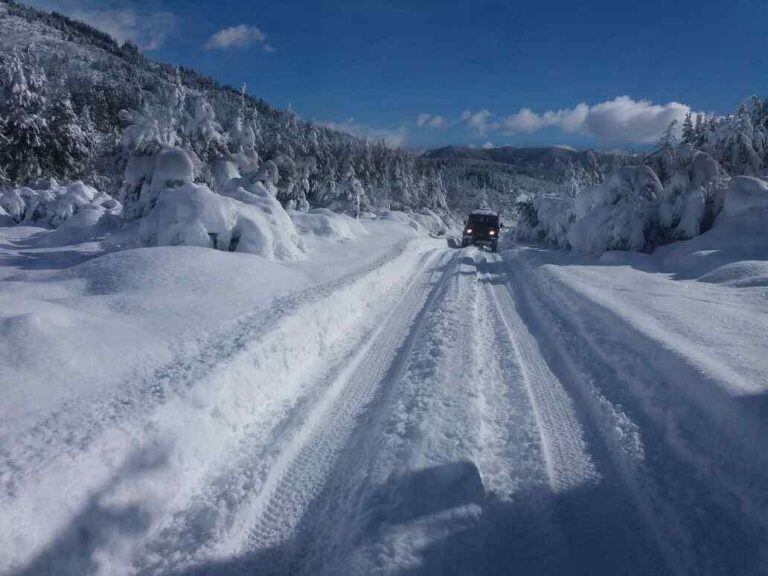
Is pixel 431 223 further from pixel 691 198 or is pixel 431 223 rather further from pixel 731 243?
pixel 731 243

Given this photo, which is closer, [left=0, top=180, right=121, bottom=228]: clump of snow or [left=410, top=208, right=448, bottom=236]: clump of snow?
[left=0, top=180, right=121, bottom=228]: clump of snow

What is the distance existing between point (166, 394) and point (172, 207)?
1001 centimetres

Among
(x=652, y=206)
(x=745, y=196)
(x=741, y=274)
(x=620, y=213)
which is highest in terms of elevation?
(x=745, y=196)

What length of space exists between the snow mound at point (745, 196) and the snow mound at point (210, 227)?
1670 cm

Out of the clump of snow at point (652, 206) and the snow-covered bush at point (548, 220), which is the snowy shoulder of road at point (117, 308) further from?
the snow-covered bush at point (548, 220)

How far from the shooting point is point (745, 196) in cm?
1728

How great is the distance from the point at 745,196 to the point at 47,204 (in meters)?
32.6

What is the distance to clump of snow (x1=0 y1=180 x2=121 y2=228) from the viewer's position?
77.7ft

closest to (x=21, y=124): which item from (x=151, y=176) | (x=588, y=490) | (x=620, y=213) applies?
(x=151, y=176)

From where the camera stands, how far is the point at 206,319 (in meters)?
6.69

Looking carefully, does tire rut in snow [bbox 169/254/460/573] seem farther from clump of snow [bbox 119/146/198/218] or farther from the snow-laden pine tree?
the snow-laden pine tree

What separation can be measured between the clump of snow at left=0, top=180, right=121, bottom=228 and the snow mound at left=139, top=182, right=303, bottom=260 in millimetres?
12673

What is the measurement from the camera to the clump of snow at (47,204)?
77.7 ft

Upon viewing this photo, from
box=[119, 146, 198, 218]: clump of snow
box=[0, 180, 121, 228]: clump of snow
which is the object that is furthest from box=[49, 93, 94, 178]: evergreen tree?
box=[119, 146, 198, 218]: clump of snow
